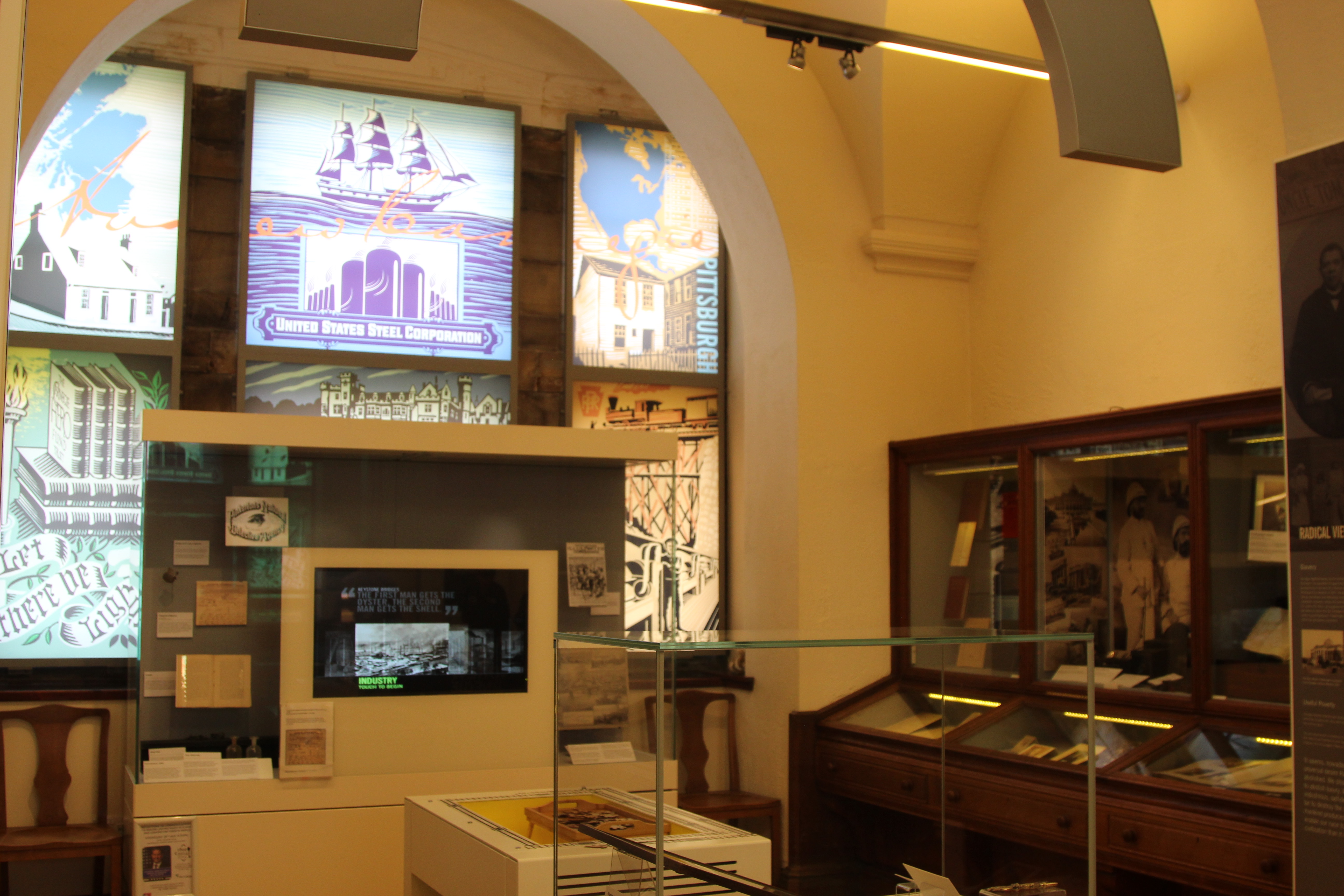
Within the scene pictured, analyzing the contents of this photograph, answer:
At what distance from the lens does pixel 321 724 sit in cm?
501

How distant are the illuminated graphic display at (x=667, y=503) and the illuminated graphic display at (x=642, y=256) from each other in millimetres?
229

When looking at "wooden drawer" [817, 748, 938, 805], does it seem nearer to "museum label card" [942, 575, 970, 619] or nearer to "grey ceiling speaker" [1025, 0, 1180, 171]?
"grey ceiling speaker" [1025, 0, 1180, 171]

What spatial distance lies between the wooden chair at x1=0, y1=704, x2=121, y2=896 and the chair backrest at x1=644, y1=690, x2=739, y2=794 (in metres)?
4.17

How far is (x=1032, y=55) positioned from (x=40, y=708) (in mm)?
6056

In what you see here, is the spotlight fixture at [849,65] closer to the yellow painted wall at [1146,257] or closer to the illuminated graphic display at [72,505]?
the yellow painted wall at [1146,257]

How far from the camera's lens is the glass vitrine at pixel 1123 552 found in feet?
14.8

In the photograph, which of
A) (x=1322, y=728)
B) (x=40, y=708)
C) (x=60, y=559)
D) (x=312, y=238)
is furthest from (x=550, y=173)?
(x=1322, y=728)

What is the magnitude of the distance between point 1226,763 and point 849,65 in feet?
10.3

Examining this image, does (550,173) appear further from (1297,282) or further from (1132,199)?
(1297,282)

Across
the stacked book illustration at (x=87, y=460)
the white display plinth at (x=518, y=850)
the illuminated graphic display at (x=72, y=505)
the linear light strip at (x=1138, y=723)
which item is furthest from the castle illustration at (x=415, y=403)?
the linear light strip at (x=1138, y=723)

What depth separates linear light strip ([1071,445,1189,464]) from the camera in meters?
4.53

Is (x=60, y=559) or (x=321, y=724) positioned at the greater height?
(x=60, y=559)

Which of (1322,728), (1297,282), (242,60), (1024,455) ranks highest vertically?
(242,60)

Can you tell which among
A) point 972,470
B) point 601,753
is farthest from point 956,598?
point 601,753
